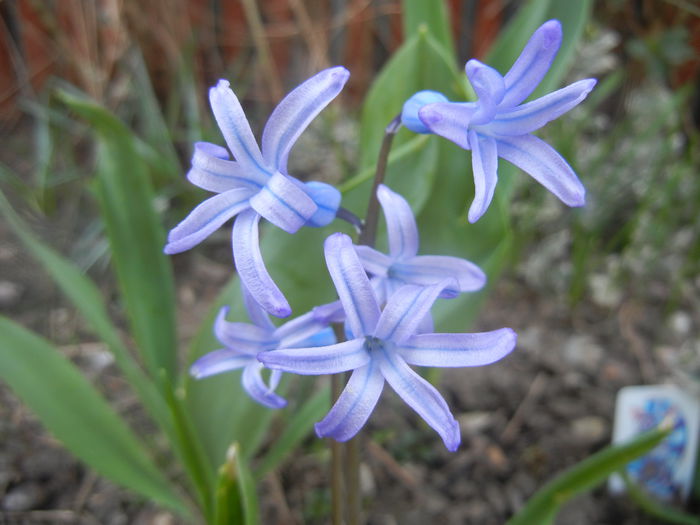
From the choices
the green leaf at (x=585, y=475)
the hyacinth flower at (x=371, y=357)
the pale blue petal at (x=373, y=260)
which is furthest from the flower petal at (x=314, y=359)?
the green leaf at (x=585, y=475)

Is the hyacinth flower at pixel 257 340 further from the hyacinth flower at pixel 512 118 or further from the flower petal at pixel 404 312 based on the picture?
the hyacinth flower at pixel 512 118

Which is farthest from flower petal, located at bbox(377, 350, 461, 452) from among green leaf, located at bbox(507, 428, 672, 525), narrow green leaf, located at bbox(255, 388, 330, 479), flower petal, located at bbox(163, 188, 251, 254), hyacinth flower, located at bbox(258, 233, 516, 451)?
narrow green leaf, located at bbox(255, 388, 330, 479)

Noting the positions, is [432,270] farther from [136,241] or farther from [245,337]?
[136,241]

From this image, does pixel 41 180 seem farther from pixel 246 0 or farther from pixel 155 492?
pixel 155 492

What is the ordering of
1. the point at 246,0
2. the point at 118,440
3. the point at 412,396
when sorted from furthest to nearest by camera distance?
the point at 246,0 → the point at 118,440 → the point at 412,396

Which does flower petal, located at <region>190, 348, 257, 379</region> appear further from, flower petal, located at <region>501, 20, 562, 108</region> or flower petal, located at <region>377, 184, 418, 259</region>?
flower petal, located at <region>501, 20, 562, 108</region>

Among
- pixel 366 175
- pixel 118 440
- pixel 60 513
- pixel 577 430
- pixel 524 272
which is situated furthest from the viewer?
pixel 524 272

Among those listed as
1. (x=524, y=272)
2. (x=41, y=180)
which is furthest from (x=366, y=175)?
(x=41, y=180)
